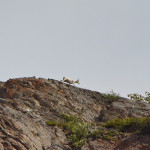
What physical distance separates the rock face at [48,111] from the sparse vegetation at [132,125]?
796 mm

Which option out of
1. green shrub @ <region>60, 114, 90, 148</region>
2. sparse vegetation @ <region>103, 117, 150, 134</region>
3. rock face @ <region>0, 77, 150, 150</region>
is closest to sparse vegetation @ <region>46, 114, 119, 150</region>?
green shrub @ <region>60, 114, 90, 148</region>

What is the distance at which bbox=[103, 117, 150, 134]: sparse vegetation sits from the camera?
22.5 metres

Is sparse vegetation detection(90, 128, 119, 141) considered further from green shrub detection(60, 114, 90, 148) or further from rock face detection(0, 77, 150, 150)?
green shrub detection(60, 114, 90, 148)

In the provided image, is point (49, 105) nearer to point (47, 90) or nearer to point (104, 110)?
point (47, 90)

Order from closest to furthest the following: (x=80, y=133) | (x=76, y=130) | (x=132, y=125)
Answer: (x=80, y=133) < (x=76, y=130) < (x=132, y=125)

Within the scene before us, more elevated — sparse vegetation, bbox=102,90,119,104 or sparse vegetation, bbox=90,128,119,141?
sparse vegetation, bbox=102,90,119,104

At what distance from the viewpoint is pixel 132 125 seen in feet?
79.7

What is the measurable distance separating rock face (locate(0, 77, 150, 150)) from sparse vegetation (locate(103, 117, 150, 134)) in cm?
80

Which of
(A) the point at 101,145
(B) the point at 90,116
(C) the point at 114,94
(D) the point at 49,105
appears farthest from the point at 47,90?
(A) the point at 101,145

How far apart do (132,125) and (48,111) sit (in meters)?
7.09

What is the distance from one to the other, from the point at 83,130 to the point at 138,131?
13.0 ft

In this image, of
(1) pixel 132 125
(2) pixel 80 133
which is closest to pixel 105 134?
(2) pixel 80 133

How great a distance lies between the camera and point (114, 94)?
31.6 meters

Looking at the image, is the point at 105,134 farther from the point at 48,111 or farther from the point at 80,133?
the point at 48,111
